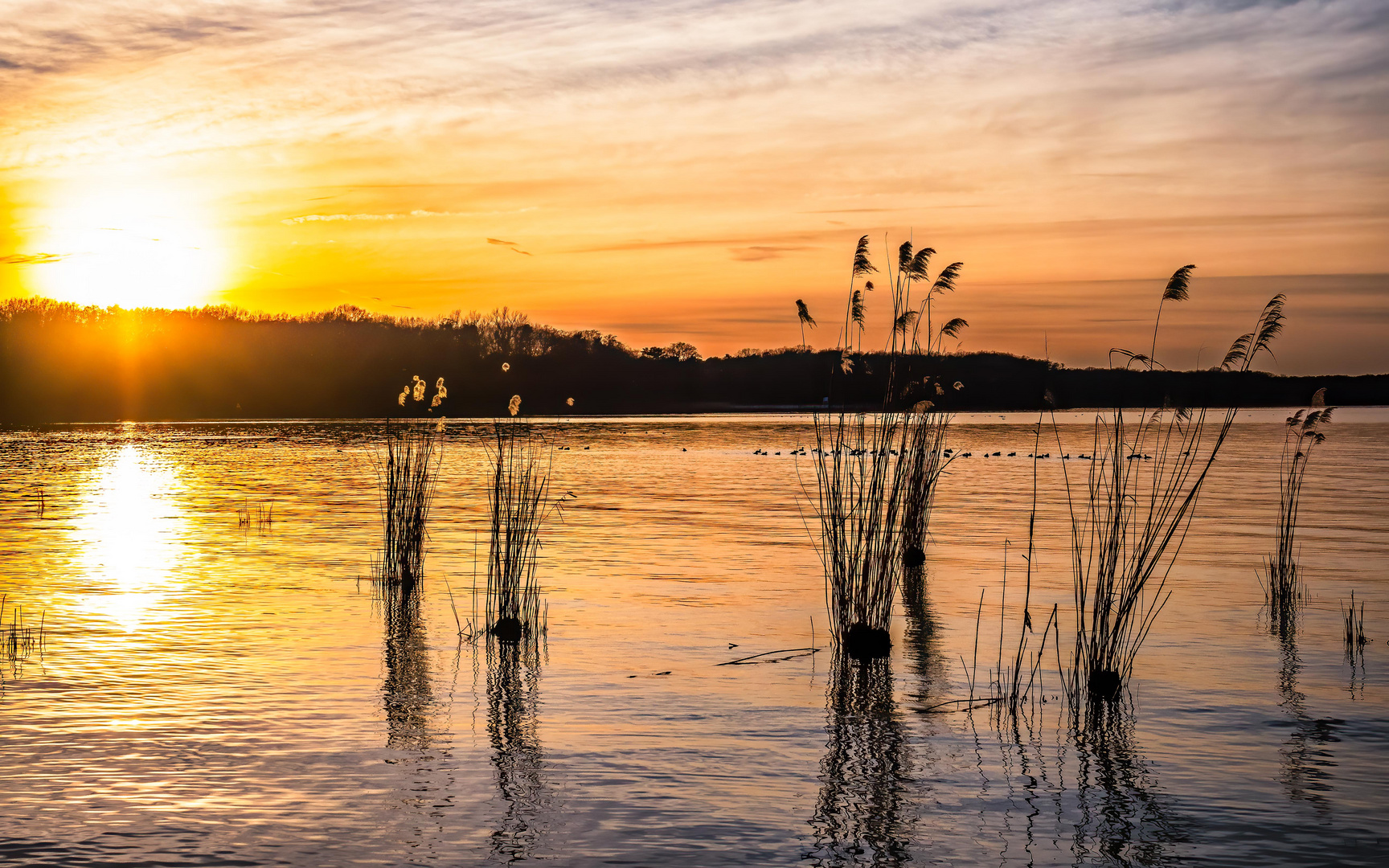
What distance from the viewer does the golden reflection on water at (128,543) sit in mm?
12922

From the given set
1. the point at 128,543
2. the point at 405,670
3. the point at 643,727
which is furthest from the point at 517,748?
the point at 128,543

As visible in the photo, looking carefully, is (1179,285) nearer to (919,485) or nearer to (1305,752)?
(1305,752)

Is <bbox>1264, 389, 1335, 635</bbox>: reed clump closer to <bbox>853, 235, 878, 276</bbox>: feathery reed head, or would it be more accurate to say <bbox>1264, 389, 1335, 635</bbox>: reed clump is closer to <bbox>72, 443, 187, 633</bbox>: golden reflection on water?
<bbox>853, 235, 878, 276</bbox>: feathery reed head

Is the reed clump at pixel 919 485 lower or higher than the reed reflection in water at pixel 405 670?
higher

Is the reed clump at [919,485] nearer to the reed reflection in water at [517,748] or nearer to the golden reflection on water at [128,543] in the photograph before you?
the reed reflection in water at [517,748]

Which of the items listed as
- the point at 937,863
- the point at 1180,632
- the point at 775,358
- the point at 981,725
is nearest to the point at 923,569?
the point at 1180,632

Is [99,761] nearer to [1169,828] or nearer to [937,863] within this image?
[937,863]

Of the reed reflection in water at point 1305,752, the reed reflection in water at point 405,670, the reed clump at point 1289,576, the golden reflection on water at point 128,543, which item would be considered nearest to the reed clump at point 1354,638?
the reed clump at point 1289,576

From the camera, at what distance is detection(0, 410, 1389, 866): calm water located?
603cm

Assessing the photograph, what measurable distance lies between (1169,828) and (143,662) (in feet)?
26.3

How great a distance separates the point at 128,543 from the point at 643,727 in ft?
42.8

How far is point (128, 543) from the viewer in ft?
59.5

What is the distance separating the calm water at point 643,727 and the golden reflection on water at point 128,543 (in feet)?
0.38

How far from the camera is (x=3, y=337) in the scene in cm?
11188
